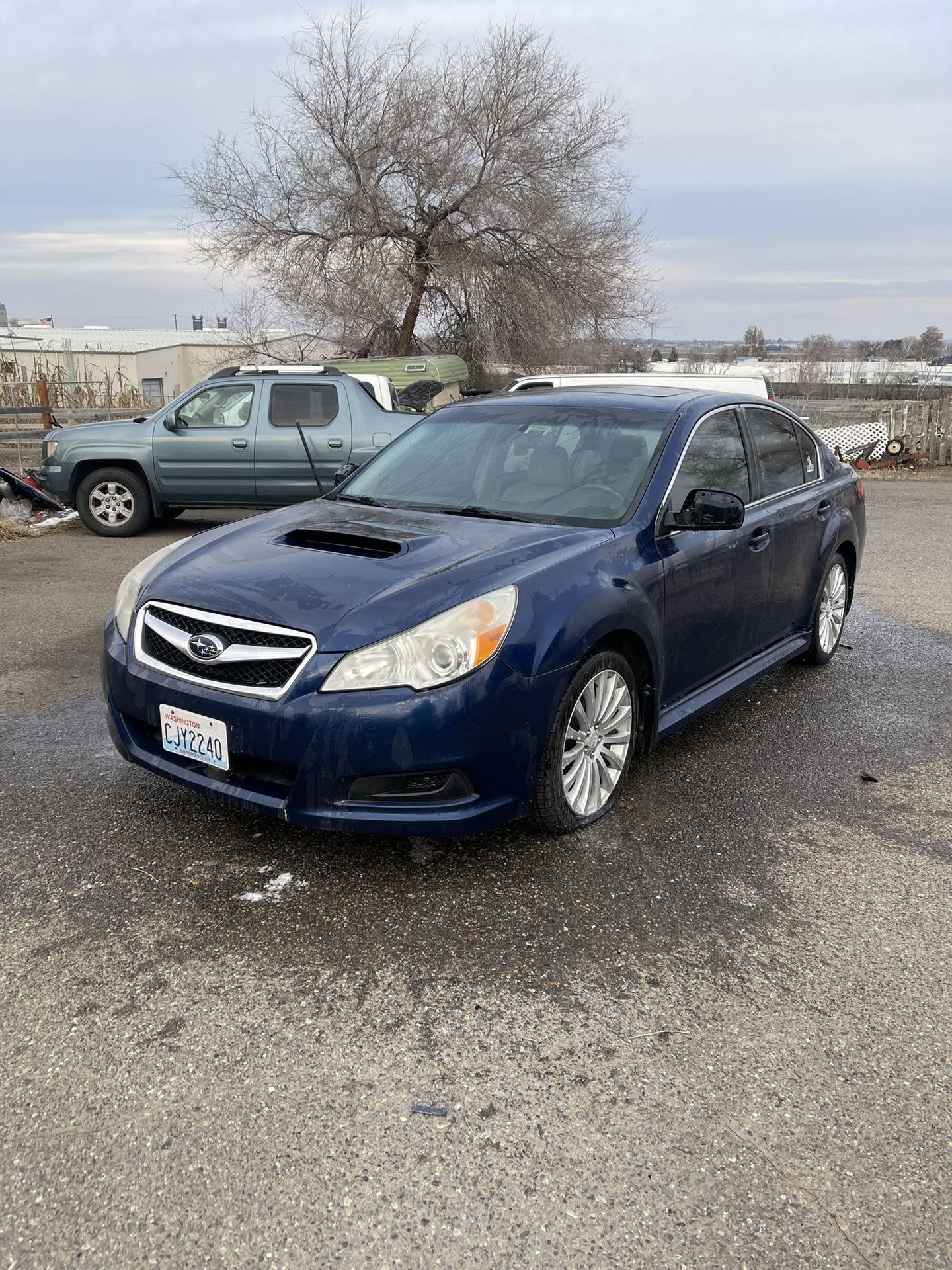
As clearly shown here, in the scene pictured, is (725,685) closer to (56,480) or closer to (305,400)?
A: (305,400)

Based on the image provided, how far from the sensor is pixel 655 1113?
2.33m

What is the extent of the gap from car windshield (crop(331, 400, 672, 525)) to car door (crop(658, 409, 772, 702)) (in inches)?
9.3

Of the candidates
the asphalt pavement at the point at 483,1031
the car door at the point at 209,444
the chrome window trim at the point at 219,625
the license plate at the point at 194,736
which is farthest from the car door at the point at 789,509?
the car door at the point at 209,444

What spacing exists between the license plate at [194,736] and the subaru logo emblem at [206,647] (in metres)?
0.19

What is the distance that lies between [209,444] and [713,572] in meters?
7.85

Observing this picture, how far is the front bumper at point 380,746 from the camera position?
3.04m

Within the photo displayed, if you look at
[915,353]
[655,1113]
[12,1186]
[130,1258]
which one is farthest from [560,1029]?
[915,353]

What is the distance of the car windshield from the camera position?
13.5 ft

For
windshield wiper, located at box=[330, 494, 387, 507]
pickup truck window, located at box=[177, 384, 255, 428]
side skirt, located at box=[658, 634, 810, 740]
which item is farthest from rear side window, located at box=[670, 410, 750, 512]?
pickup truck window, located at box=[177, 384, 255, 428]

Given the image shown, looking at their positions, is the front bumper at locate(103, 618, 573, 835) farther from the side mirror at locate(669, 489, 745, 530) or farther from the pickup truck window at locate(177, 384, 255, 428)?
the pickup truck window at locate(177, 384, 255, 428)

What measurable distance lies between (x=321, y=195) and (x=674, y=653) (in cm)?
2034

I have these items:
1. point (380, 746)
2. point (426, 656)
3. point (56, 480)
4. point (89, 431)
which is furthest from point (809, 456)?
point (56, 480)

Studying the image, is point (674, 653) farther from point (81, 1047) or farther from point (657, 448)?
point (81, 1047)

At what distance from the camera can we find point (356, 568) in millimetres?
3506
